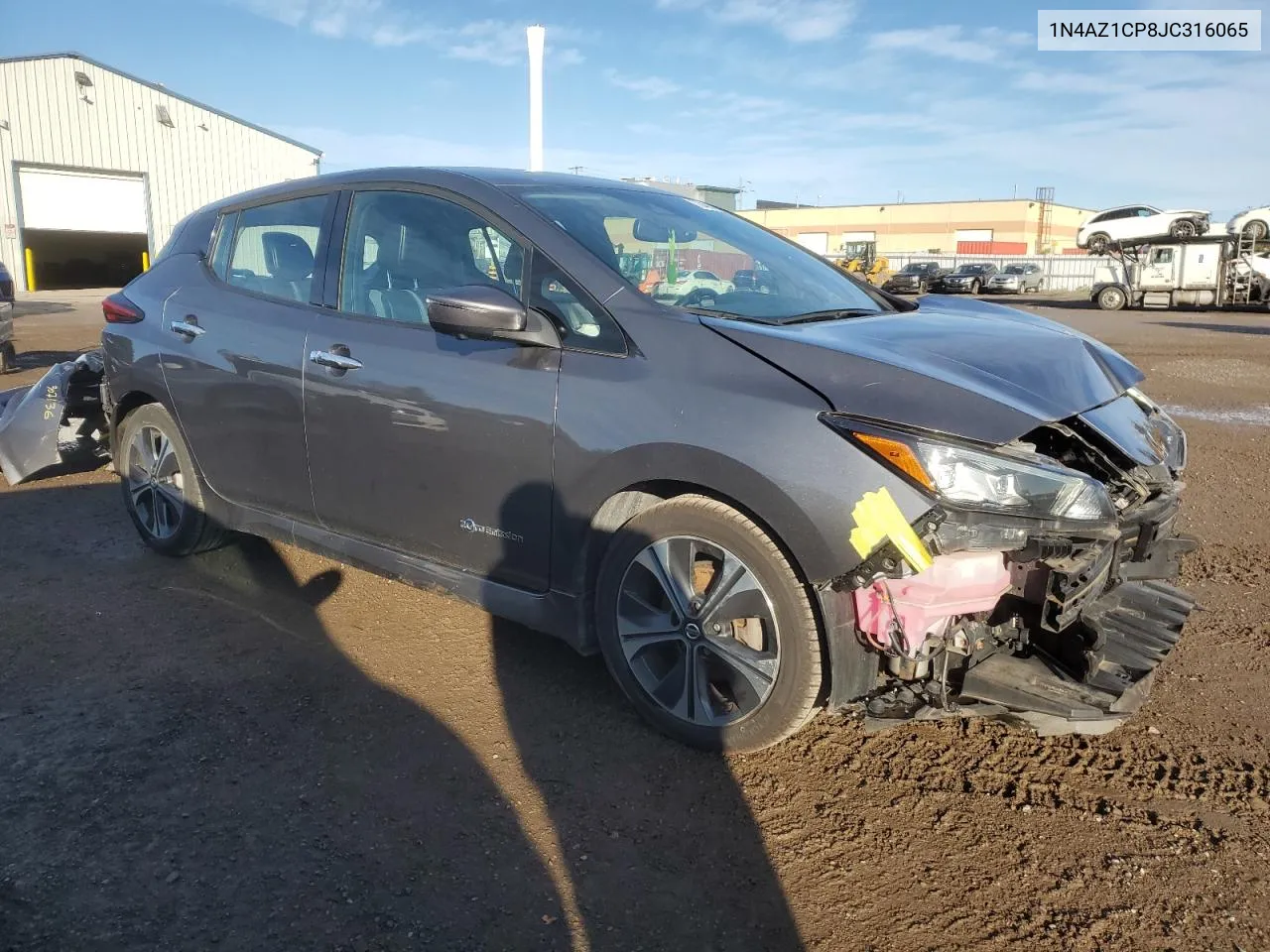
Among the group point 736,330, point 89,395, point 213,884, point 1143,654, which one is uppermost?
point 736,330

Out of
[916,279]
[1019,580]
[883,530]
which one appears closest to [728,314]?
[883,530]

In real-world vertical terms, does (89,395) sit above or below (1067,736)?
above

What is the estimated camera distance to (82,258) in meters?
42.4

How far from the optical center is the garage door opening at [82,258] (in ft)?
120

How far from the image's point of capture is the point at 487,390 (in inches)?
122

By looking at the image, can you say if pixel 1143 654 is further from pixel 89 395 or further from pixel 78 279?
pixel 78 279

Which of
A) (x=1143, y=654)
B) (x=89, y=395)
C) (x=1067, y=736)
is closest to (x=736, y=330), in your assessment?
(x=1143, y=654)

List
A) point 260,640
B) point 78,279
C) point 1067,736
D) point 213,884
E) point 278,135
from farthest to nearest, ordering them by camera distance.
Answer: point 78,279 < point 278,135 < point 260,640 < point 1067,736 < point 213,884

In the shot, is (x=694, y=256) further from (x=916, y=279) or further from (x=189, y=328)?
(x=916, y=279)

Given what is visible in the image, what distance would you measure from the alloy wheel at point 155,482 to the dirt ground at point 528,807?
647mm

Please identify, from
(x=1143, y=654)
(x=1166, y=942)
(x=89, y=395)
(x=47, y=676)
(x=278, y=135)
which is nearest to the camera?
(x=1166, y=942)

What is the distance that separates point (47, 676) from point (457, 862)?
2022 millimetres

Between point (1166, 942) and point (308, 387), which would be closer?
point (1166, 942)

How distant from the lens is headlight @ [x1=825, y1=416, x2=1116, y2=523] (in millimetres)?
2424
